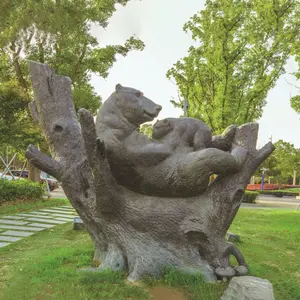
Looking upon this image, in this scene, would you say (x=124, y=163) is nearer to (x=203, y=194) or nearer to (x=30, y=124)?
(x=203, y=194)

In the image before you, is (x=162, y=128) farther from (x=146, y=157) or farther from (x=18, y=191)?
(x=18, y=191)

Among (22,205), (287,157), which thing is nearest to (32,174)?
(22,205)

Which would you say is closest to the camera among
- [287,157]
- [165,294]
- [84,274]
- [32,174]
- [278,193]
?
[165,294]

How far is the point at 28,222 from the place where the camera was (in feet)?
29.4

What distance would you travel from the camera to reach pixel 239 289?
3289 mm

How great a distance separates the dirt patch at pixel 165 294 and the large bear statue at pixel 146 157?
1.02m

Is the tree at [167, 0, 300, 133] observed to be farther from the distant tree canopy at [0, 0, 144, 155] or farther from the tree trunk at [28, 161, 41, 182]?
the tree trunk at [28, 161, 41, 182]

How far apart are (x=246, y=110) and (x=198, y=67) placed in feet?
10.0

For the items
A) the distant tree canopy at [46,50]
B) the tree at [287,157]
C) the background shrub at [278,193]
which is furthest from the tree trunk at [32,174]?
the tree at [287,157]

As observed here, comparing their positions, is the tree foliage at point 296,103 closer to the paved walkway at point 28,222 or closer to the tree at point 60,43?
the tree at point 60,43

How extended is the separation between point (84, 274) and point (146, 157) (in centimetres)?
139

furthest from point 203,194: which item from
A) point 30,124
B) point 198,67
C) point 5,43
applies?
point 198,67

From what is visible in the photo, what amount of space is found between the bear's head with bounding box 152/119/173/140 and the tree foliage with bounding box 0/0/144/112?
1044 cm

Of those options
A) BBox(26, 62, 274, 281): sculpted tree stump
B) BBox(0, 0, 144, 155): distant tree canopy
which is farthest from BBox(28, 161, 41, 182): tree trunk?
BBox(26, 62, 274, 281): sculpted tree stump
